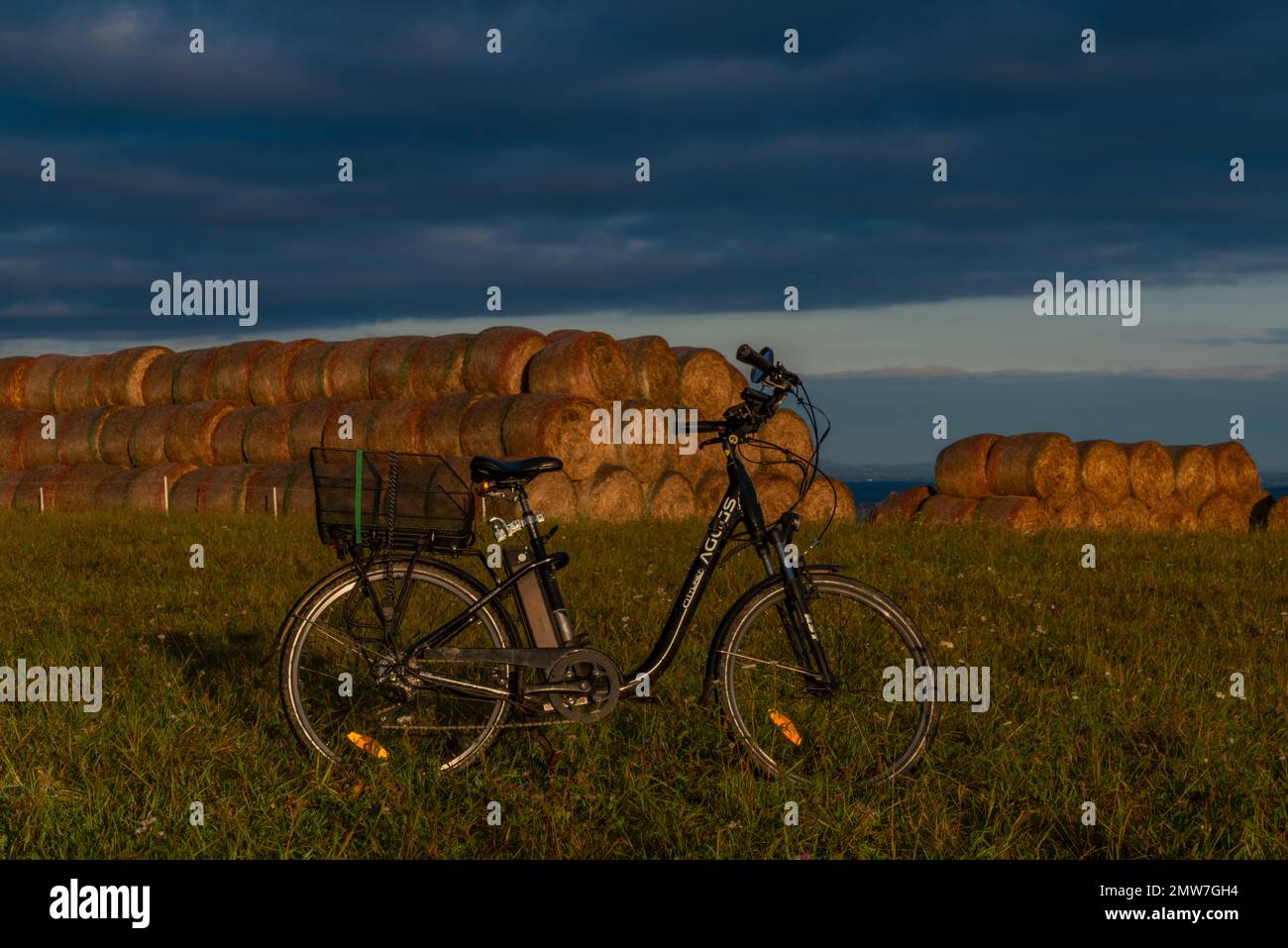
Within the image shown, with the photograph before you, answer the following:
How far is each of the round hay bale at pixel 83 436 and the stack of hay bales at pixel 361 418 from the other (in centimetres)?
3

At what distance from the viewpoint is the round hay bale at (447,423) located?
1645cm

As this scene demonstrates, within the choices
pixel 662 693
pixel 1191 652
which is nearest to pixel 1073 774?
pixel 662 693

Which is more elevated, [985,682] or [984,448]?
[984,448]

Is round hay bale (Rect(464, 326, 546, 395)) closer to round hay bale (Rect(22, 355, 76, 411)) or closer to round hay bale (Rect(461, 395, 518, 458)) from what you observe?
round hay bale (Rect(461, 395, 518, 458))

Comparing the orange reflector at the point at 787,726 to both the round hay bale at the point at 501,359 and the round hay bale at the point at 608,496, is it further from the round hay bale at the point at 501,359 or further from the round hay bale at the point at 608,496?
the round hay bale at the point at 501,359

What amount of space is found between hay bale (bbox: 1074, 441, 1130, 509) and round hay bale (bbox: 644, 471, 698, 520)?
256 inches

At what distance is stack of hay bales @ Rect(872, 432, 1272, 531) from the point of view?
18.8m

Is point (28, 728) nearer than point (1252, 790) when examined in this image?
No

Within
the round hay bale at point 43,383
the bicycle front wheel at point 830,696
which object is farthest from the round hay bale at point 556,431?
the round hay bale at point 43,383

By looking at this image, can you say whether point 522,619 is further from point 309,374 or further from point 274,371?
point 274,371

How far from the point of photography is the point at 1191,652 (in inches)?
293

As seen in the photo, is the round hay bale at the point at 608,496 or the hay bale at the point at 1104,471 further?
the hay bale at the point at 1104,471
